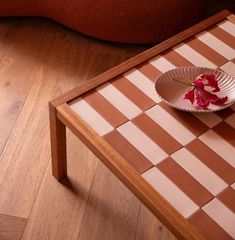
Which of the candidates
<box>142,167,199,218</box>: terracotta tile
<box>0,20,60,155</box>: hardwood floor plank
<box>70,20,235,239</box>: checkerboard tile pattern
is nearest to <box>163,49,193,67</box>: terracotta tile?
<box>70,20,235,239</box>: checkerboard tile pattern

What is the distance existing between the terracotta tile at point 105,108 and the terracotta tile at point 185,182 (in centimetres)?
19

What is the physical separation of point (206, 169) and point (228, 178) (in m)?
0.06

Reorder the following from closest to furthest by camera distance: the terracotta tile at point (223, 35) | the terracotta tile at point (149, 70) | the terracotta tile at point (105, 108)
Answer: the terracotta tile at point (105, 108), the terracotta tile at point (149, 70), the terracotta tile at point (223, 35)

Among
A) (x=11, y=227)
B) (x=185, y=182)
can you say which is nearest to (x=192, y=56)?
(x=185, y=182)

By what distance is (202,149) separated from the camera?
1193mm

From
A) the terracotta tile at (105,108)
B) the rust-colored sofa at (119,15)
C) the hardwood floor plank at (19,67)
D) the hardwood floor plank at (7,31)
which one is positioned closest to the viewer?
the terracotta tile at (105,108)

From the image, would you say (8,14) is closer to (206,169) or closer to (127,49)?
(127,49)

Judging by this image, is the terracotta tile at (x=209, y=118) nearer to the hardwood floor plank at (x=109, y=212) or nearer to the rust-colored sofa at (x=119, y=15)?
the hardwood floor plank at (x=109, y=212)

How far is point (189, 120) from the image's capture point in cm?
126

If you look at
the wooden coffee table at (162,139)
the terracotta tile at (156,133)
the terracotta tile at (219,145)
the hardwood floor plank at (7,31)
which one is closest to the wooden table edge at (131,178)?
the wooden coffee table at (162,139)

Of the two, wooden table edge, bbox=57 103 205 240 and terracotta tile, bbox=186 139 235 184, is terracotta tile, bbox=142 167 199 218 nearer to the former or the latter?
wooden table edge, bbox=57 103 205 240

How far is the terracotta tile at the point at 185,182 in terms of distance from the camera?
109 cm

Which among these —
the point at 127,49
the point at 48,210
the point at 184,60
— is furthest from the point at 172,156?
the point at 127,49

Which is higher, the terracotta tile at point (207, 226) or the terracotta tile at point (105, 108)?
the terracotta tile at point (105, 108)
